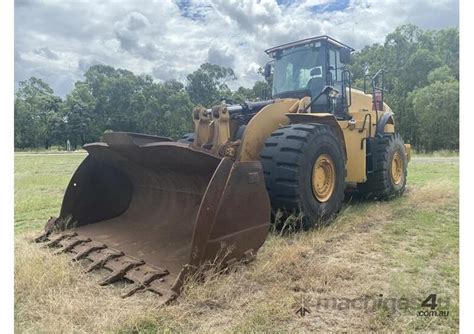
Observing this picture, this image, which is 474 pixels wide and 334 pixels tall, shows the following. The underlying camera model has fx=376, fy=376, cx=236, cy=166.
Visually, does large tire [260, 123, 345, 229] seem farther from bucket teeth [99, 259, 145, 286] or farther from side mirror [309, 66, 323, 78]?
bucket teeth [99, 259, 145, 286]

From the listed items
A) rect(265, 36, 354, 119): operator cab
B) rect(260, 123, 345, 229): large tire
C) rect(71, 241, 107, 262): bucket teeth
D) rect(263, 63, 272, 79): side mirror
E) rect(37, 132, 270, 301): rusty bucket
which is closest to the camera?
rect(37, 132, 270, 301): rusty bucket

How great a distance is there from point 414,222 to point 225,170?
3511mm

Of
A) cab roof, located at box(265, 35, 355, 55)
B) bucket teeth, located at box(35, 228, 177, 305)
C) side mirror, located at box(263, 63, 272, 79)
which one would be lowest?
bucket teeth, located at box(35, 228, 177, 305)

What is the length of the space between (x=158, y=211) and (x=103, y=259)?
109cm

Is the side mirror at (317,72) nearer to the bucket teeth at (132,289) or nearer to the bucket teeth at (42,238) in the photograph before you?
the bucket teeth at (132,289)

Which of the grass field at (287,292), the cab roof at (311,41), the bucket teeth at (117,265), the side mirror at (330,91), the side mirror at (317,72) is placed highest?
the cab roof at (311,41)

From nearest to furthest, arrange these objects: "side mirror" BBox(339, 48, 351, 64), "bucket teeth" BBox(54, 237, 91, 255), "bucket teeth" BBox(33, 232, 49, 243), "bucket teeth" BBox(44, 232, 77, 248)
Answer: "bucket teeth" BBox(54, 237, 91, 255)
"bucket teeth" BBox(44, 232, 77, 248)
"bucket teeth" BBox(33, 232, 49, 243)
"side mirror" BBox(339, 48, 351, 64)

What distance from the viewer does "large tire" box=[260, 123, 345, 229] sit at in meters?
4.18

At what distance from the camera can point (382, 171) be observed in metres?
6.62

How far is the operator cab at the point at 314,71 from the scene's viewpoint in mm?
Result: 5688

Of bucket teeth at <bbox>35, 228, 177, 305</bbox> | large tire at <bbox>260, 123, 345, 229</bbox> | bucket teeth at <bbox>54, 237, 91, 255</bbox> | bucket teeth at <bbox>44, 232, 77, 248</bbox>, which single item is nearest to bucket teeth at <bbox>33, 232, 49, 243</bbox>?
bucket teeth at <bbox>35, 228, 177, 305</bbox>

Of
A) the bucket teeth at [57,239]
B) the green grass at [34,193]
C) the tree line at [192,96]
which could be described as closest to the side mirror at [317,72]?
the tree line at [192,96]

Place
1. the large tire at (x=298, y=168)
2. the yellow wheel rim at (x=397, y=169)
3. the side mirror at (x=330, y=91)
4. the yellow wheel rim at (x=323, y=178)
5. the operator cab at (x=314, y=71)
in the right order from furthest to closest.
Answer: the yellow wheel rim at (x=397, y=169), the operator cab at (x=314, y=71), the side mirror at (x=330, y=91), the yellow wheel rim at (x=323, y=178), the large tire at (x=298, y=168)

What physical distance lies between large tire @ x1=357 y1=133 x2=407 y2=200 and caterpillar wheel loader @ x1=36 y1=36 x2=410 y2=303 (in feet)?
2.24
